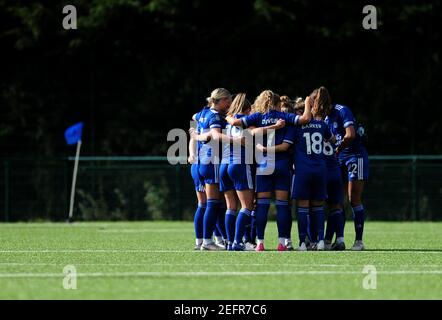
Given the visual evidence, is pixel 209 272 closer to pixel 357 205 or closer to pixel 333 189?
pixel 333 189

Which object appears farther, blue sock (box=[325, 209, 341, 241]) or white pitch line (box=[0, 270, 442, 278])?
blue sock (box=[325, 209, 341, 241])

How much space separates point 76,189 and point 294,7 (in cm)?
745

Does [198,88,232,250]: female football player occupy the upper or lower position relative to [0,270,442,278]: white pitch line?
upper

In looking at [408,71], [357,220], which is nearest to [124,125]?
[408,71]

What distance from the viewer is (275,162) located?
14062mm

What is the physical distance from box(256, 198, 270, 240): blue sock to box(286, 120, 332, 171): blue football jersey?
1.94ft

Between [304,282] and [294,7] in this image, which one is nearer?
[304,282]

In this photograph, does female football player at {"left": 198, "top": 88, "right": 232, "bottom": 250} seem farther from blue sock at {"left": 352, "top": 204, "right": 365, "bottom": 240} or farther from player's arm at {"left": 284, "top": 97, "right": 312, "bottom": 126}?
blue sock at {"left": 352, "top": 204, "right": 365, "bottom": 240}

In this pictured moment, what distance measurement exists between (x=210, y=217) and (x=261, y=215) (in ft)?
2.28

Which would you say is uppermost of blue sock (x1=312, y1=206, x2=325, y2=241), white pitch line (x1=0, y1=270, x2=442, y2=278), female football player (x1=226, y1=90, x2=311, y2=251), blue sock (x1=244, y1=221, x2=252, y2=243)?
female football player (x1=226, y1=90, x2=311, y2=251)

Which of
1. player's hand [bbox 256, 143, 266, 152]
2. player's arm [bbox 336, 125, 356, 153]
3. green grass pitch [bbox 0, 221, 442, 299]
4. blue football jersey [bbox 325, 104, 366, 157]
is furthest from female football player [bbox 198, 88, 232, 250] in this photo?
player's arm [bbox 336, 125, 356, 153]

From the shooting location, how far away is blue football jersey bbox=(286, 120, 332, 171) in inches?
554

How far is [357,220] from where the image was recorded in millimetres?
14805
